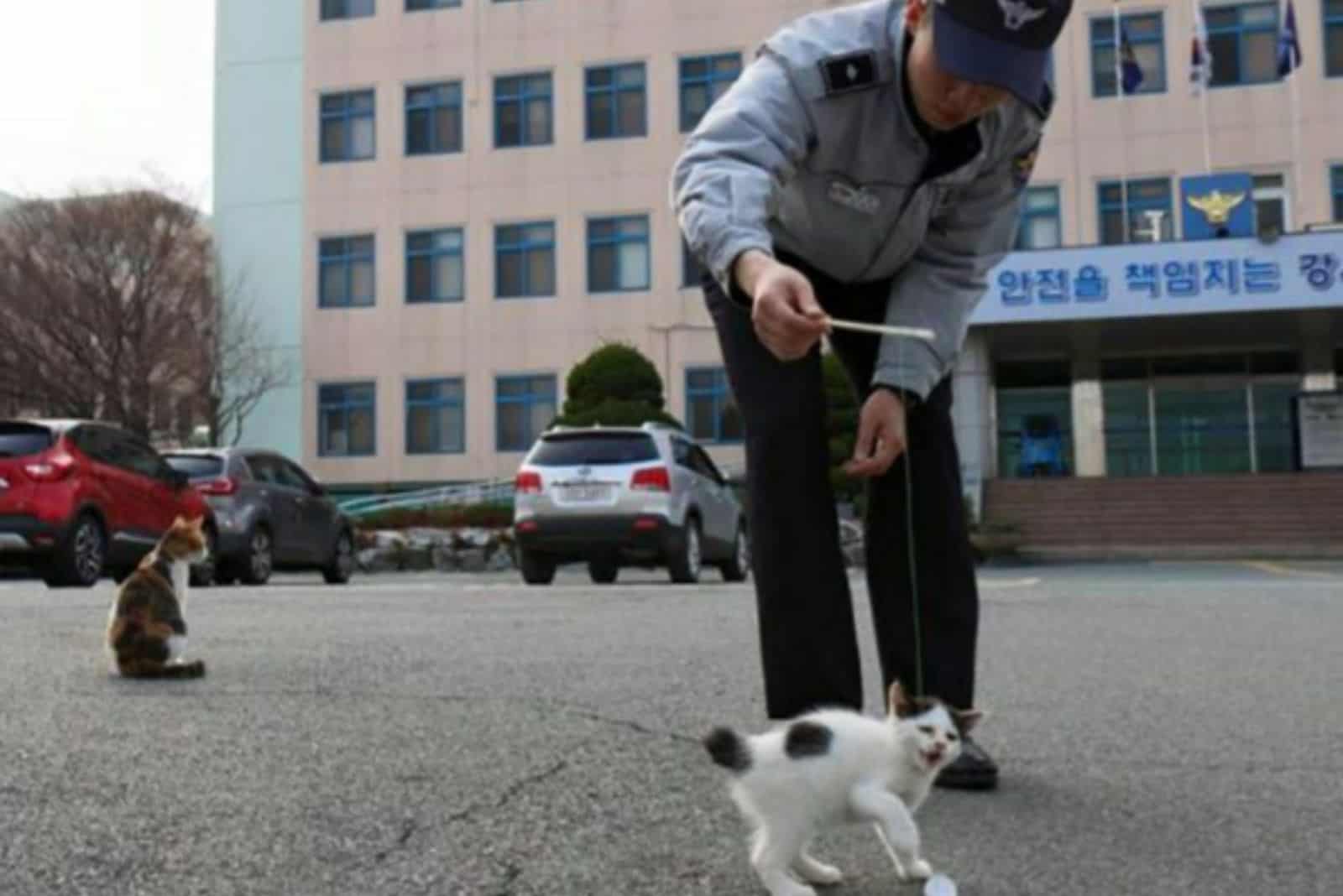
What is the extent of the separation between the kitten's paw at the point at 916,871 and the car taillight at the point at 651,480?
486 inches

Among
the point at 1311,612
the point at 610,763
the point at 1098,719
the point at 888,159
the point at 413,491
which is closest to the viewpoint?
the point at 888,159

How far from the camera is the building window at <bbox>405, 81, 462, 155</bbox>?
36844mm

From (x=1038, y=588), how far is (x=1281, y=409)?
22.2m

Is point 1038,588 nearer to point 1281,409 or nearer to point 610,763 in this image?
point 610,763

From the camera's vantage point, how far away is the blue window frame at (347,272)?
1454 inches

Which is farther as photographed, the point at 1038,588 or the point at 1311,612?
the point at 1038,588

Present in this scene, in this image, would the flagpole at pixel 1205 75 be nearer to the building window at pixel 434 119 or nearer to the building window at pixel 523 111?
the building window at pixel 523 111

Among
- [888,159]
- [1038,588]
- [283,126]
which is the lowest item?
[1038,588]

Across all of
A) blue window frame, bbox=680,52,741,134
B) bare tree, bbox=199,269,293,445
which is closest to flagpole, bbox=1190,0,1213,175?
blue window frame, bbox=680,52,741,134

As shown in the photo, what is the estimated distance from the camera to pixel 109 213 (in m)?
35.7

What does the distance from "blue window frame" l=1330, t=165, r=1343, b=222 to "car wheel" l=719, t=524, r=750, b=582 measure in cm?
2113

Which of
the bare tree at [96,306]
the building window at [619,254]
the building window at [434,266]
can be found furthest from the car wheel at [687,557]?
the bare tree at [96,306]

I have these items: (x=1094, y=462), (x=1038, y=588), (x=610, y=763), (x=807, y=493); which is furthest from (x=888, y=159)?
(x=1094, y=462)

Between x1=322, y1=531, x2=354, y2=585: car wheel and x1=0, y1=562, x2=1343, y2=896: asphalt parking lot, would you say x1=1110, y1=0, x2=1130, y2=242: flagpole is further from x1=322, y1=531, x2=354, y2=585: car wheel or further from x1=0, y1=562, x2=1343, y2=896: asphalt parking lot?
x1=0, y1=562, x2=1343, y2=896: asphalt parking lot
